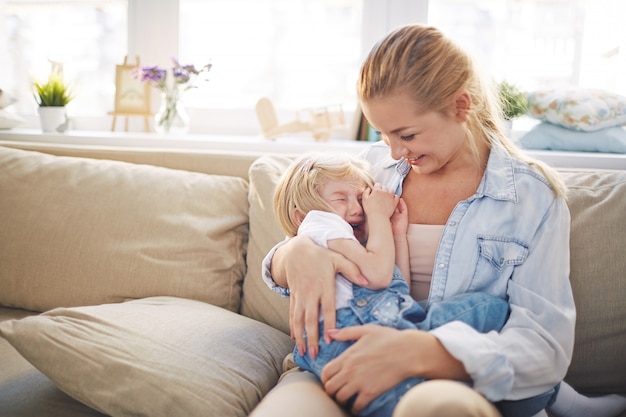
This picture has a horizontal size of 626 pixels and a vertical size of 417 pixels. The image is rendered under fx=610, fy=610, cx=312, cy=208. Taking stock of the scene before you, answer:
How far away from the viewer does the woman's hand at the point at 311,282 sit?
1216 mm

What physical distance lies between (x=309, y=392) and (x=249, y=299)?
0.67m

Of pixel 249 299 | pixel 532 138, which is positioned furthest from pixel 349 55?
pixel 249 299

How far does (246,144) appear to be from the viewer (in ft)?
7.68

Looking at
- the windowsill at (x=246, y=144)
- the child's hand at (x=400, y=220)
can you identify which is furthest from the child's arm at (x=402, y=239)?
the windowsill at (x=246, y=144)

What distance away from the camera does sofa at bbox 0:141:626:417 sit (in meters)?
1.29

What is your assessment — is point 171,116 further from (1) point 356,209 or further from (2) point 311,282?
(2) point 311,282

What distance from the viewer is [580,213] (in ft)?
5.09

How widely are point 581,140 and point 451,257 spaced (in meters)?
1.09

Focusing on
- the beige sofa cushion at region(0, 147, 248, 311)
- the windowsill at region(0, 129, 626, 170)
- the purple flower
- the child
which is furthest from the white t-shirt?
the purple flower

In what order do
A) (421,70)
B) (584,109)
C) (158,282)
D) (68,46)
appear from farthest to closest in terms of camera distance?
(68,46) → (584,109) → (158,282) → (421,70)

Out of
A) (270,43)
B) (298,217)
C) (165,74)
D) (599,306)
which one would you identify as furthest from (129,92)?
(599,306)

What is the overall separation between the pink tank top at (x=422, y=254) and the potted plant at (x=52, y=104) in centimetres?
186

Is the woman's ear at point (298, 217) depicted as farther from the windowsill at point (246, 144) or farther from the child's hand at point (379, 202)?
the windowsill at point (246, 144)

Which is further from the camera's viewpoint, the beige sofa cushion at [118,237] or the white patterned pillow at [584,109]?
the white patterned pillow at [584,109]
